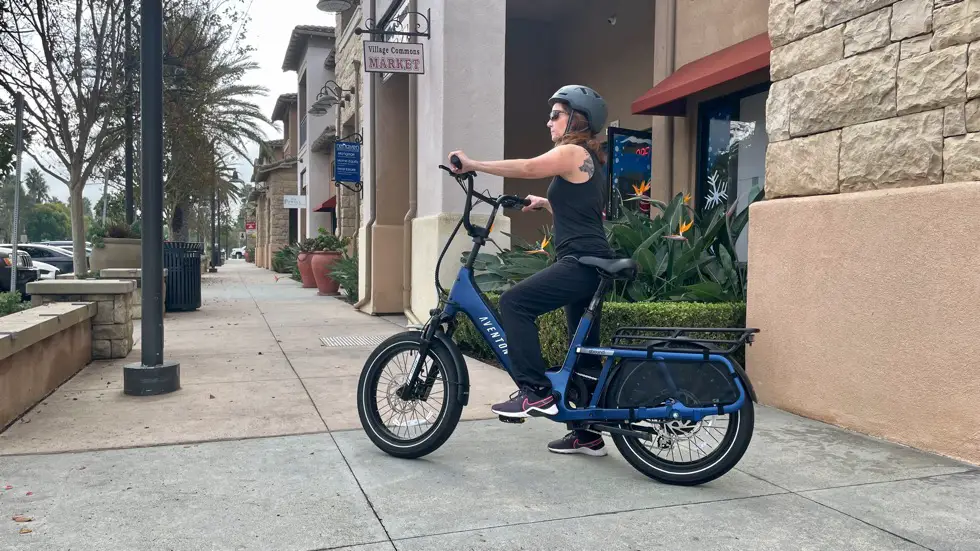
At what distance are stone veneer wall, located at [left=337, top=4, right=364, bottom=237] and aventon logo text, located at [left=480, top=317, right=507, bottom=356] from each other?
12.5 m

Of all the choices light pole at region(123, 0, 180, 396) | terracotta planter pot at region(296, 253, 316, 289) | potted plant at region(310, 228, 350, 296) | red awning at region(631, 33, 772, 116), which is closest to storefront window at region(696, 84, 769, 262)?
red awning at region(631, 33, 772, 116)

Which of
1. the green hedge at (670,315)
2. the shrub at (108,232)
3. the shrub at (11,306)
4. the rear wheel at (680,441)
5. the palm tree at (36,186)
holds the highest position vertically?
the palm tree at (36,186)

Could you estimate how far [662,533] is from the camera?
306cm

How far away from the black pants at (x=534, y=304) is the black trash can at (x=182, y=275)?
899 cm

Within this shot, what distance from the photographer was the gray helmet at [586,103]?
3867 millimetres

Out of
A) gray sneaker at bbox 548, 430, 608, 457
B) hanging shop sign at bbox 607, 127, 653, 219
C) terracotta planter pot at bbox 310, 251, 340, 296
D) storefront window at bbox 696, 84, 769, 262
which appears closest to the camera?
gray sneaker at bbox 548, 430, 608, 457

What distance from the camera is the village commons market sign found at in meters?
9.34

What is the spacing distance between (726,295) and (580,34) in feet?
28.6

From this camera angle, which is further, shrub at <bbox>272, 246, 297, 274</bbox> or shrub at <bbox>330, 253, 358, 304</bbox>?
shrub at <bbox>272, 246, 297, 274</bbox>

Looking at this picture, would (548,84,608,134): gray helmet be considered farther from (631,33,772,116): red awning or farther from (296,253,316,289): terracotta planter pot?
(296,253,316,289): terracotta planter pot

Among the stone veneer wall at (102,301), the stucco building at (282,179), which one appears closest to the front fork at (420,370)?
the stone veneer wall at (102,301)

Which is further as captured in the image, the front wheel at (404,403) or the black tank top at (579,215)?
the front wheel at (404,403)

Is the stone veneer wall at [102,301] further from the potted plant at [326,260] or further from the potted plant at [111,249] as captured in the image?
the potted plant at [326,260]

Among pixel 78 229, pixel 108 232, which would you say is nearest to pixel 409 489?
pixel 108 232
